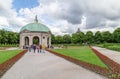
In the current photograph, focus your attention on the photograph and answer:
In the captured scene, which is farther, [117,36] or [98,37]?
[98,37]

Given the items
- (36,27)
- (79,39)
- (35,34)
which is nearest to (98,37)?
(79,39)

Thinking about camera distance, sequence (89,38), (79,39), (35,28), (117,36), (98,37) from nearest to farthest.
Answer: (35,28), (117,36), (98,37), (89,38), (79,39)

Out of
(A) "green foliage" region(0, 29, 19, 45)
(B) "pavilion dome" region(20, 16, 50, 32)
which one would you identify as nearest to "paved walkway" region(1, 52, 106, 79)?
(B) "pavilion dome" region(20, 16, 50, 32)

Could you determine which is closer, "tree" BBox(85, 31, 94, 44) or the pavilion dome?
the pavilion dome

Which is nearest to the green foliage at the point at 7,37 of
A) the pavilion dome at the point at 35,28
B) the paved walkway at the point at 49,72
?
the pavilion dome at the point at 35,28

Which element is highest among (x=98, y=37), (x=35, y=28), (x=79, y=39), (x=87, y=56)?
(x=35, y=28)

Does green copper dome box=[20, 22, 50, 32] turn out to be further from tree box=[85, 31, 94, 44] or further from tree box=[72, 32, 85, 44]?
tree box=[85, 31, 94, 44]

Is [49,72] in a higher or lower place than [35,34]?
lower

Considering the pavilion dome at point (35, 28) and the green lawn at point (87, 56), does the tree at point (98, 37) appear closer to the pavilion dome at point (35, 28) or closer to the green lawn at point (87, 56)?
the pavilion dome at point (35, 28)

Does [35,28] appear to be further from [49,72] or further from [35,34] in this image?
[49,72]

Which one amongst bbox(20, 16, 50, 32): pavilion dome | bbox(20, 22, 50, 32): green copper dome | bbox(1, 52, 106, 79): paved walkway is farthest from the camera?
bbox(20, 22, 50, 32): green copper dome

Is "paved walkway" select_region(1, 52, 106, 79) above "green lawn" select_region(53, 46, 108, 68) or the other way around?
the other way around

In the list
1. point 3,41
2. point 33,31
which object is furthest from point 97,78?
point 3,41

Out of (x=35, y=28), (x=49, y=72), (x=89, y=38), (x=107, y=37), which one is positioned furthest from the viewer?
(x=89, y=38)
